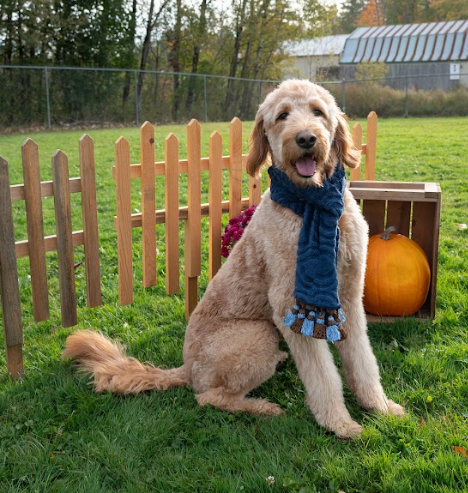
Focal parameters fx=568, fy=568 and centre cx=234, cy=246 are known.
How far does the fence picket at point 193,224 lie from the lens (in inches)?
182

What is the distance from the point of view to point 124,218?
4.43 meters

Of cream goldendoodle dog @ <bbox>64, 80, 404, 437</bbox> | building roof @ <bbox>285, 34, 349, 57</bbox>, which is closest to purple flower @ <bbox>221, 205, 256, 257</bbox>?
cream goldendoodle dog @ <bbox>64, 80, 404, 437</bbox>

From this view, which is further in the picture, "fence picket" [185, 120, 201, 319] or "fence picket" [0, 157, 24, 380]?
"fence picket" [185, 120, 201, 319]

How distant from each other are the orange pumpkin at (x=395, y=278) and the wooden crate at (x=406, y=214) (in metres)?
0.09

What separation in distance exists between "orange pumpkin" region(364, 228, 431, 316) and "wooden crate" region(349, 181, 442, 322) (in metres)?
0.09

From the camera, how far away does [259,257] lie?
343cm

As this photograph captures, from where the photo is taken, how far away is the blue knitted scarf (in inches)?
120

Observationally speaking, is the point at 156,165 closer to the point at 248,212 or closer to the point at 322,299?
the point at 248,212

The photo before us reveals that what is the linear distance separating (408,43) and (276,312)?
4461 centimetres

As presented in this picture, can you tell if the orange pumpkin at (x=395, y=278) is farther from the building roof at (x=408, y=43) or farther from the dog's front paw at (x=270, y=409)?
the building roof at (x=408, y=43)

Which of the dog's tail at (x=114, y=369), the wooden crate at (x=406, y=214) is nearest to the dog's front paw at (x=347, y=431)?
the dog's tail at (x=114, y=369)

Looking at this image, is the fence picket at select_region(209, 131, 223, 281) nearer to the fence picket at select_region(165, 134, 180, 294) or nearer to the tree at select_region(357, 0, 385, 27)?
the fence picket at select_region(165, 134, 180, 294)

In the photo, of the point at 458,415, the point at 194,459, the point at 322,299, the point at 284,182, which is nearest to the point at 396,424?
the point at 458,415

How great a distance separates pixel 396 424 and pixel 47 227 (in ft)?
18.5
